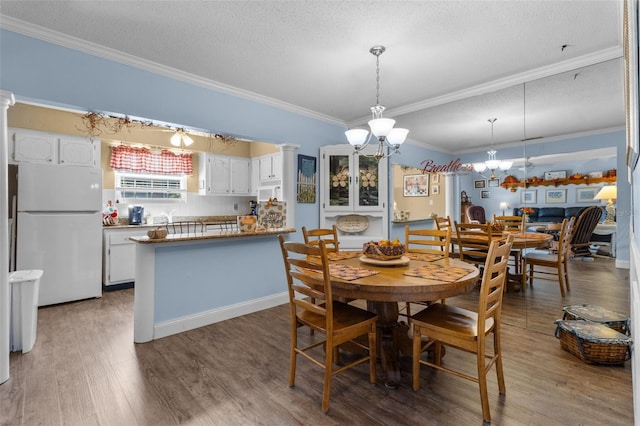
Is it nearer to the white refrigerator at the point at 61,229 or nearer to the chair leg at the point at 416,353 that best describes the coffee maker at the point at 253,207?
the white refrigerator at the point at 61,229

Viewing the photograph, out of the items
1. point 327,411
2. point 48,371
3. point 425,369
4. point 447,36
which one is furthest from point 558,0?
point 48,371

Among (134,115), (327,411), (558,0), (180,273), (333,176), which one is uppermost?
(558,0)

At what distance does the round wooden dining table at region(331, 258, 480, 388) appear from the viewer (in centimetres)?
166

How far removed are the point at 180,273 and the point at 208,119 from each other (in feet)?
5.15

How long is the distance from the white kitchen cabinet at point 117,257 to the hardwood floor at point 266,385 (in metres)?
1.40

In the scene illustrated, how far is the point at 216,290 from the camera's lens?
10.4 feet

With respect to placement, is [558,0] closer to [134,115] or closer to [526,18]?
[526,18]

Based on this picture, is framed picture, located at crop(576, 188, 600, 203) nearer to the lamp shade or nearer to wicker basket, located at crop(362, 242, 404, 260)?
the lamp shade

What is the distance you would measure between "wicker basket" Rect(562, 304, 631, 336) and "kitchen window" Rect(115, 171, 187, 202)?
5.62 metres

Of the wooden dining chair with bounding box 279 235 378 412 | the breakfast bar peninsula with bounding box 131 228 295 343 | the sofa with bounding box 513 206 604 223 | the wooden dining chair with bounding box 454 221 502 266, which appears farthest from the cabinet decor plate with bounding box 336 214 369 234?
the wooden dining chair with bounding box 279 235 378 412

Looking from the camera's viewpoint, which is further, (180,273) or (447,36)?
(180,273)

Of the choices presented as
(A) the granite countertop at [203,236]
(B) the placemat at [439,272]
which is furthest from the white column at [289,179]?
(B) the placemat at [439,272]

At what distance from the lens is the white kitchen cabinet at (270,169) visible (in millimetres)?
5488

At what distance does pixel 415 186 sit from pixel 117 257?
4405 mm
